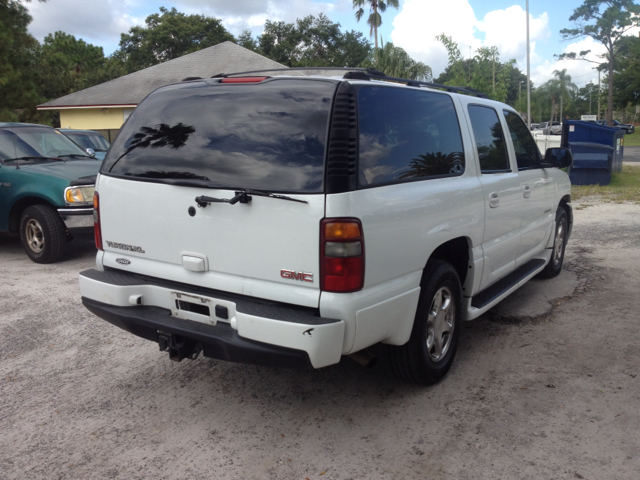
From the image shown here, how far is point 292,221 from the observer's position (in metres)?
2.96

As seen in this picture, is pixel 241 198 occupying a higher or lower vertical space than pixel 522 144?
lower

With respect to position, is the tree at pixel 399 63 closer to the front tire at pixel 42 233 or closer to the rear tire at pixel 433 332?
the front tire at pixel 42 233

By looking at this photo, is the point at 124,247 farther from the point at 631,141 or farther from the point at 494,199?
the point at 631,141

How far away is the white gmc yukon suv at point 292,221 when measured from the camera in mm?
2938

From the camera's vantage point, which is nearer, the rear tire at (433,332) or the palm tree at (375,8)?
the rear tire at (433,332)

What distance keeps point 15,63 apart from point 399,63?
17.2 metres

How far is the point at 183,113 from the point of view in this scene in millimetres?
3486

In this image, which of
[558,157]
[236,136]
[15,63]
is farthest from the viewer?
[15,63]

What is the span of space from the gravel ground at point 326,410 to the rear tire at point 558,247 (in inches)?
44.4

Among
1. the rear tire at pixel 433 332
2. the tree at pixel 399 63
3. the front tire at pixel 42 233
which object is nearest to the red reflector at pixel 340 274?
the rear tire at pixel 433 332

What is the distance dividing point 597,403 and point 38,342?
408cm

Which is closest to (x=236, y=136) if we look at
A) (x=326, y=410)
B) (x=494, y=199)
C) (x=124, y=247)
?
(x=124, y=247)

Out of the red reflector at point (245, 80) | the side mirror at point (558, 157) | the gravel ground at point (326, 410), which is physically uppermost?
the red reflector at point (245, 80)

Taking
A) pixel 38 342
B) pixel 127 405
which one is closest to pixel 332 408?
pixel 127 405
